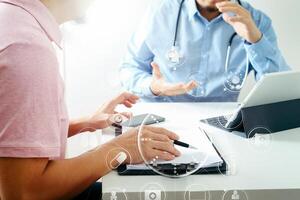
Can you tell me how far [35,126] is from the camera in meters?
0.54

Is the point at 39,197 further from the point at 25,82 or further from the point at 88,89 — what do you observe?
the point at 88,89

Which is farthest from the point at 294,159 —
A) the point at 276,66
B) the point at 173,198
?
the point at 276,66

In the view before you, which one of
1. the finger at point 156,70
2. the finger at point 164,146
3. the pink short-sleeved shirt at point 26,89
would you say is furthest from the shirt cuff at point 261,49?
the pink short-sleeved shirt at point 26,89

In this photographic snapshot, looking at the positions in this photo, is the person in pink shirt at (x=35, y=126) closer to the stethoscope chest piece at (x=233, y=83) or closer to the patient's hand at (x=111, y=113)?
the patient's hand at (x=111, y=113)

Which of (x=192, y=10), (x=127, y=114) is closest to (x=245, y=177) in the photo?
(x=127, y=114)

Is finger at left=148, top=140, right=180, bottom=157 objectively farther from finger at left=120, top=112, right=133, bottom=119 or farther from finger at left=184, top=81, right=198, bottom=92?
finger at left=184, top=81, right=198, bottom=92

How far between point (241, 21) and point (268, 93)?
278 millimetres

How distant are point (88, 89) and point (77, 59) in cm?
8

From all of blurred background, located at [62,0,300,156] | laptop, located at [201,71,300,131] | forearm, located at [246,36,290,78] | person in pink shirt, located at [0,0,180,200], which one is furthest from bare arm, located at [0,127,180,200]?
forearm, located at [246,36,290,78]

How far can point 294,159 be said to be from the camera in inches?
27.1

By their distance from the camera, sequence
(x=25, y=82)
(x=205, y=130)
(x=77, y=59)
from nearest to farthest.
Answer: (x=25, y=82) → (x=205, y=130) → (x=77, y=59)

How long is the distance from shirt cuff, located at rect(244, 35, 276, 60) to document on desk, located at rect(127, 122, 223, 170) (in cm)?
32

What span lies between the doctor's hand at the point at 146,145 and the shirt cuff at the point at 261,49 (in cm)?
45

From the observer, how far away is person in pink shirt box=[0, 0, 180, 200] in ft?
1.71
